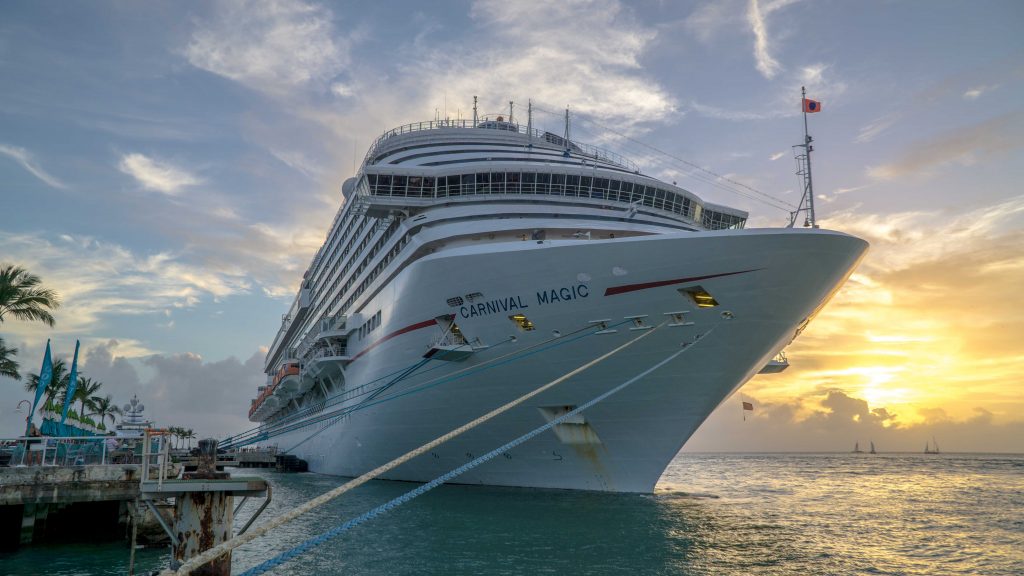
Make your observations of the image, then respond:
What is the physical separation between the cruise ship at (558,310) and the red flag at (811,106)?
4676 millimetres

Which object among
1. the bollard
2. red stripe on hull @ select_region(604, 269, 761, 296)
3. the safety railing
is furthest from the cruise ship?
the bollard

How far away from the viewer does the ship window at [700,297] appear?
16.5 meters

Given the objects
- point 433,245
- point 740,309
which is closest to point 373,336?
point 433,245

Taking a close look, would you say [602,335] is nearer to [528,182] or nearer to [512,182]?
[528,182]

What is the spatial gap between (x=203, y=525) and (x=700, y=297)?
484 inches

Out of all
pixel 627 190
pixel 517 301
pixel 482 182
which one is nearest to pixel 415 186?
pixel 482 182

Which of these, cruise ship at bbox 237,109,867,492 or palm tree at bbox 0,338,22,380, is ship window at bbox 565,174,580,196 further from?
palm tree at bbox 0,338,22,380

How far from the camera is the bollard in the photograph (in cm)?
897

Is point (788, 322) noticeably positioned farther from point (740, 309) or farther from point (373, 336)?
point (373, 336)

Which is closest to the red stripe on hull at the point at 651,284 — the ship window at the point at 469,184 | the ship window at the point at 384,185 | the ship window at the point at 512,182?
the ship window at the point at 512,182

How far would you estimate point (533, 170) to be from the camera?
76.9 feet

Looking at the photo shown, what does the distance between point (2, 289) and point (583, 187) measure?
20423mm

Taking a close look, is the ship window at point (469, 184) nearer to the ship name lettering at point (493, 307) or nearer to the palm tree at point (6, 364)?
the ship name lettering at point (493, 307)

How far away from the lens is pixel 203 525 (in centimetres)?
914
